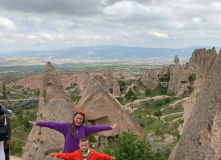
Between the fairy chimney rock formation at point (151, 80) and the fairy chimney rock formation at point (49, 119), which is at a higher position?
the fairy chimney rock formation at point (49, 119)

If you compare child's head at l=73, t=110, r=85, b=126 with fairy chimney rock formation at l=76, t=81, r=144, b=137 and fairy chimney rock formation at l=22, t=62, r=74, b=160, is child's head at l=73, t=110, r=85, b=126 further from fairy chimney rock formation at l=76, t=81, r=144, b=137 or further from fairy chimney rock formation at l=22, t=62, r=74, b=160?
fairy chimney rock formation at l=76, t=81, r=144, b=137

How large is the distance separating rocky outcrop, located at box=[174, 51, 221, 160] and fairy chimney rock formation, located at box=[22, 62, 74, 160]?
13.0 ft

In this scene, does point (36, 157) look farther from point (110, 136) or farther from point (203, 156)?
point (203, 156)

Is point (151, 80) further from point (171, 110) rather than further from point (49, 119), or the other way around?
point (49, 119)

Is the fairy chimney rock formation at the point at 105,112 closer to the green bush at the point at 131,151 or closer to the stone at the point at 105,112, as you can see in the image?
the stone at the point at 105,112

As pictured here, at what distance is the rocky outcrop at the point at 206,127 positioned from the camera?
221 inches

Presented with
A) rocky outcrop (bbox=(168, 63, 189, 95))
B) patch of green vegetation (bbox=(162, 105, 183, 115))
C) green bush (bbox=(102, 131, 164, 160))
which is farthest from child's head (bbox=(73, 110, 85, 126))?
rocky outcrop (bbox=(168, 63, 189, 95))

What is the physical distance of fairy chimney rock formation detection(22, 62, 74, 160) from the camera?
8.23 m

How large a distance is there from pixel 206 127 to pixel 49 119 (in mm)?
5205

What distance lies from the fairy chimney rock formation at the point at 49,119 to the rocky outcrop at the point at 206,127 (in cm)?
397

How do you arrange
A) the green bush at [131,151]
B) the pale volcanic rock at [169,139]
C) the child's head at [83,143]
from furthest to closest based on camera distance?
the pale volcanic rock at [169,139] < the green bush at [131,151] < the child's head at [83,143]

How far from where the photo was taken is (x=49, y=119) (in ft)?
28.3

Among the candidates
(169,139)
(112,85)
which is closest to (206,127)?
(169,139)

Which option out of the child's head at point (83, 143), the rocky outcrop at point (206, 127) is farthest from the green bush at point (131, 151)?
the child's head at point (83, 143)
